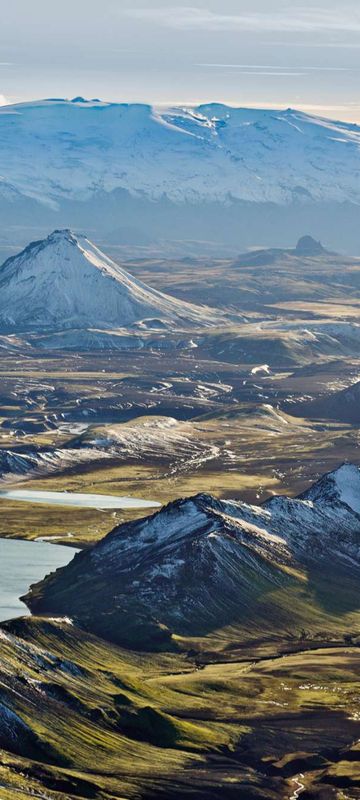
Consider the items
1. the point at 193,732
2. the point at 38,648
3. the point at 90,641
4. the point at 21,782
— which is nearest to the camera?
the point at 21,782

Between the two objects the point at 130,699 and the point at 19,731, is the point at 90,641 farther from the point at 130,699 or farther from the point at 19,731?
the point at 19,731

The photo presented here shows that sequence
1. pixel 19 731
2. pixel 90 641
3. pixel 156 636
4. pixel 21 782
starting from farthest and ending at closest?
pixel 156 636, pixel 90 641, pixel 19 731, pixel 21 782

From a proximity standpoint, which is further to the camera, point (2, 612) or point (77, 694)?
point (2, 612)

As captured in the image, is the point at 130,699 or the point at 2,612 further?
the point at 2,612

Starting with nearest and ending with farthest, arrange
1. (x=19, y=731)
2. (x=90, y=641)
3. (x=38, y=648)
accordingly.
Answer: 1. (x=19, y=731)
2. (x=38, y=648)
3. (x=90, y=641)

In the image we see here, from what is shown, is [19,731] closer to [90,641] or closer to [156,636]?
[90,641]

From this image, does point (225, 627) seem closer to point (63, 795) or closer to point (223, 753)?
point (223, 753)

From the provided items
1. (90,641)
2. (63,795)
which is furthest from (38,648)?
(63,795)

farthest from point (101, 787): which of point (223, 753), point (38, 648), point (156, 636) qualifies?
point (156, 636)

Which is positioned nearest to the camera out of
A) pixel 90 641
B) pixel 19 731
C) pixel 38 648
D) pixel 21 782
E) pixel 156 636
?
pixel 21 782
